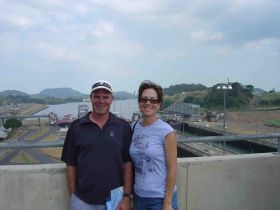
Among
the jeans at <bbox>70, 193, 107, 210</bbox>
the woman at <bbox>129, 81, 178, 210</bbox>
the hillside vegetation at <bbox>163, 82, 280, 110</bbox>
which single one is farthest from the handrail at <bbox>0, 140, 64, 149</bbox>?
the hillside vegetation at <bbox>163, 82, 280, 110</bbox>

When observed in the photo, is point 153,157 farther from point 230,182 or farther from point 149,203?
point 230,182

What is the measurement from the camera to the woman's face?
303 cm

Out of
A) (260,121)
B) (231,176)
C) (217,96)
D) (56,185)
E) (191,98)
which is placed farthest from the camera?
(191,98)

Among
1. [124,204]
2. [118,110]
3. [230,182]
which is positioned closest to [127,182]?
[124,204]

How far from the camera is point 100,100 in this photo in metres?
3.06

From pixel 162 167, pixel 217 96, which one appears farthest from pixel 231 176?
pixel 217 96

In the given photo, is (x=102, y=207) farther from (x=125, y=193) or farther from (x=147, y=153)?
(x=147, y=153)

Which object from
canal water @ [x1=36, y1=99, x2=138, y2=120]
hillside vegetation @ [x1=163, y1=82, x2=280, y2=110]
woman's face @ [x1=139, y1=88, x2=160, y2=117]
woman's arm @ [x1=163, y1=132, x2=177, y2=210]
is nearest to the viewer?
woman's arm @ [x1=163, y1=132, x2=177, y2=210]

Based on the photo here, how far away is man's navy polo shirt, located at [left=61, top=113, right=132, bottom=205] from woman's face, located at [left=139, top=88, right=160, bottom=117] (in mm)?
259

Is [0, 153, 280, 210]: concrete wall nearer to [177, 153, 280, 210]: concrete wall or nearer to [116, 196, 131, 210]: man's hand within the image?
[177, 153, 280, 210]: concrete wall

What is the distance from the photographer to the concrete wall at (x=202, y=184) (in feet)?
12.2

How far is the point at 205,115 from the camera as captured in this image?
69000mm

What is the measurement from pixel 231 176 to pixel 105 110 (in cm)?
202

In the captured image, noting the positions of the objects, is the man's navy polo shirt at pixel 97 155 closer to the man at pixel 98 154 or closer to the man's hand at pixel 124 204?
the man at pixel 98 154
